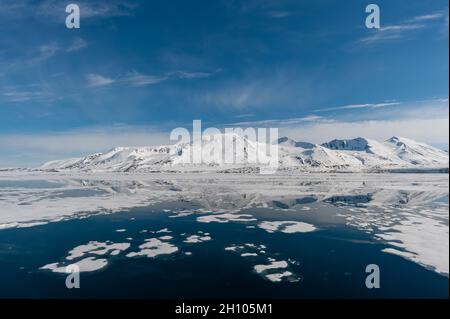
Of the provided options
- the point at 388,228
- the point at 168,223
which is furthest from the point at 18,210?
the point at 388,228

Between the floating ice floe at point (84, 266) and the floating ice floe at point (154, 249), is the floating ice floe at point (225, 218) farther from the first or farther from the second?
the floating ice floe at point (84, 266)

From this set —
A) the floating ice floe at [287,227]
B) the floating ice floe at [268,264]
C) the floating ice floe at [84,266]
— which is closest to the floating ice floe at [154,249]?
the floating ice floe at [84,266]

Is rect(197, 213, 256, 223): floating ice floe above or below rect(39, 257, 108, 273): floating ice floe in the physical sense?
above

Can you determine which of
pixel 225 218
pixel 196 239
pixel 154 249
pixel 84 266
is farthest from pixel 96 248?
pixel 225 218

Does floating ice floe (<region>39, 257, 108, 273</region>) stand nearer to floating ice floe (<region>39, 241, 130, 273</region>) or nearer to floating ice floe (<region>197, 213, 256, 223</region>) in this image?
floating ice floe (<region>39, 241, 130, 273</region>)

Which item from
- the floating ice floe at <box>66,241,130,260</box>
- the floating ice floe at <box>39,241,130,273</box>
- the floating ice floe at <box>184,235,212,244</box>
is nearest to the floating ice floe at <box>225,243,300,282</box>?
the floating ice floe at <box>184,235,212,244</box>

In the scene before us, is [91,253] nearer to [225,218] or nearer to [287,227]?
[225,218]

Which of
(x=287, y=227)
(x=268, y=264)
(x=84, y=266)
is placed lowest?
(x=268, y=264)
